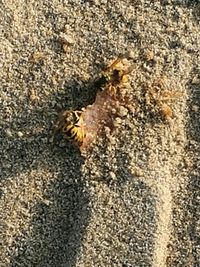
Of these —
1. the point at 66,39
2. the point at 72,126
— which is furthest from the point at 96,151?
the point at 66,39

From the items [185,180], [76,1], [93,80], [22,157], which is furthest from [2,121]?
[185,180]

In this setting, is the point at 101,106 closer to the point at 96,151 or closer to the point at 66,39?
the point at 96,151

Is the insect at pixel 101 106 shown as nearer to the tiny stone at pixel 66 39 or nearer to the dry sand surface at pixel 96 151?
the dry sand surface at pixel 96 151

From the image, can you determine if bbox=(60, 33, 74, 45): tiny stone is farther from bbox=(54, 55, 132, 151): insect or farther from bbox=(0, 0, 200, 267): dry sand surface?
bbox=(54, 55, 132, 151): insect

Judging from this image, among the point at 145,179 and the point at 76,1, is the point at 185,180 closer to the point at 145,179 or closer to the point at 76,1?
the point at 145,179

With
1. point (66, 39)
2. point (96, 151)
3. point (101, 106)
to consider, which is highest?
point (66, 39)

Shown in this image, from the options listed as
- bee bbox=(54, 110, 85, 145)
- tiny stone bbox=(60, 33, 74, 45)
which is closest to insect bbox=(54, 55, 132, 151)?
bee bbox=(54, 110, 85, 145)

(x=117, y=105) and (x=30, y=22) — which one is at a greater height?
(x=30, y=22)
